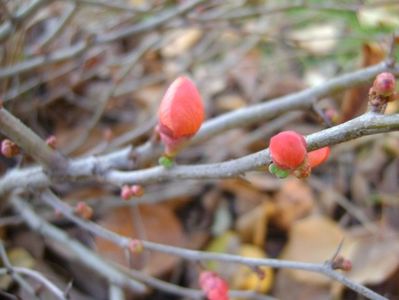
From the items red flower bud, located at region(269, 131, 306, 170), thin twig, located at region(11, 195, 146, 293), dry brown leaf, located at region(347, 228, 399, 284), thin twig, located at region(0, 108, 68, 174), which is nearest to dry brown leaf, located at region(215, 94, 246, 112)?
dry brown leaf, located at region(347, 228, 399, 284)

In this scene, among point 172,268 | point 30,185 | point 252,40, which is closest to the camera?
point 30,185

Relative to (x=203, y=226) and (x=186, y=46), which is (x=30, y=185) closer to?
(x=203, y=226)

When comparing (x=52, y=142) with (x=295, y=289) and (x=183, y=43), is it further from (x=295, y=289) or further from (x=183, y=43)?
(x=183, y=43)

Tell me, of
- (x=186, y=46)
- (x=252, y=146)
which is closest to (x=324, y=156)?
(x=252, y=146)

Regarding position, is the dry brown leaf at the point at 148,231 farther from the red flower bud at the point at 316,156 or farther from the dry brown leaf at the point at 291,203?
the red flower bud at the point at 316,156

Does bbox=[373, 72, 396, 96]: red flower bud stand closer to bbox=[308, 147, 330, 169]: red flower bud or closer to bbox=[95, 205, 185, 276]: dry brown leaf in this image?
bbox=[308, 147, 330, 169]: red flower bud

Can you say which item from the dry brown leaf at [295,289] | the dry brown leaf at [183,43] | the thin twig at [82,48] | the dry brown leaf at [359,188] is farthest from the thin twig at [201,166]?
the dry brown leaf at [183,43]
